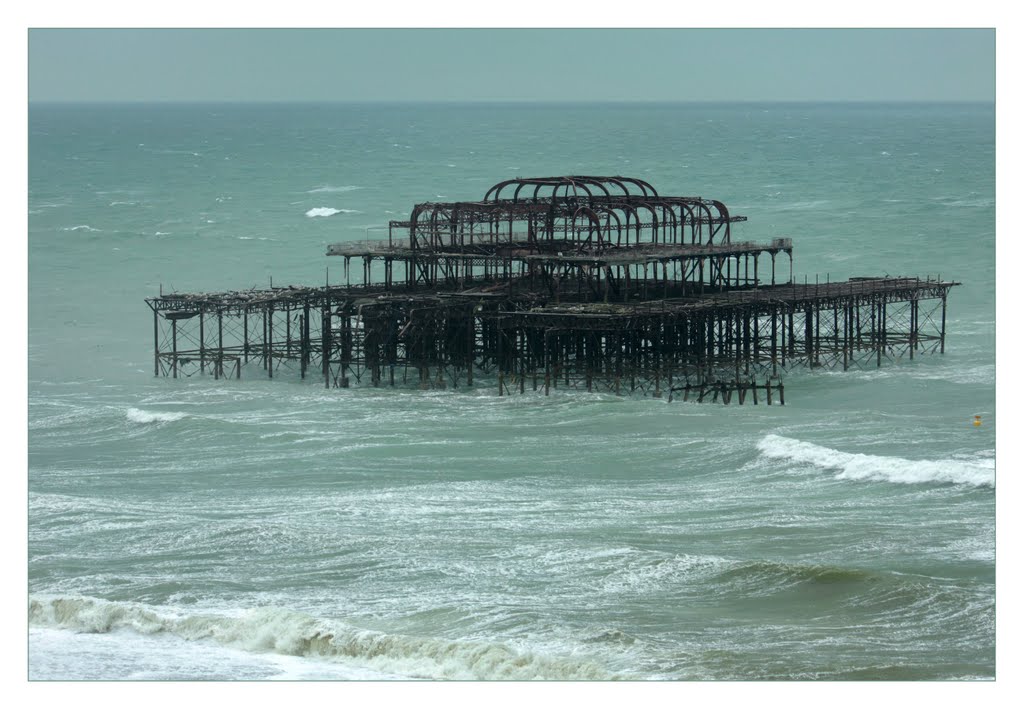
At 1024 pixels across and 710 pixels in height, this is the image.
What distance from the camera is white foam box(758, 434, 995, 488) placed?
46.8 m

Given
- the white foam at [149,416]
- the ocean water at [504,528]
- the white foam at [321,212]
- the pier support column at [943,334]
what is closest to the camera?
the ocean water at [504,528]

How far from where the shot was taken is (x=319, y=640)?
34469mm

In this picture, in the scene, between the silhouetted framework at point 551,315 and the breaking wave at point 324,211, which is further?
the breaking wave at point 324,211

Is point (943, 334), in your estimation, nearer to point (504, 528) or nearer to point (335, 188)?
point (504, 528)

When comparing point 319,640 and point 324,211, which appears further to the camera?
point 324,211

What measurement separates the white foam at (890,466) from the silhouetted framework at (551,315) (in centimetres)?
922

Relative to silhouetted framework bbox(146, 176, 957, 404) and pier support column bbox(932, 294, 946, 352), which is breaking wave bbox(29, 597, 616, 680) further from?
pier support column bbox(932, 294, 946, 352)

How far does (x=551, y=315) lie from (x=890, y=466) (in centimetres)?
1603

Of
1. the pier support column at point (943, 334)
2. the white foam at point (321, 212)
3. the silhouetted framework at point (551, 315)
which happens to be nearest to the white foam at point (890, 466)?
the silhouetted framework at point (551, 315)

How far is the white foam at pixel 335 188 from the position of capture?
164875mm

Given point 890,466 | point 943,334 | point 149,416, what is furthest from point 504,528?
point 943,334

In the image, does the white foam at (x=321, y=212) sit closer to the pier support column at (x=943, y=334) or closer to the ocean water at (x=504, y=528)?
the ocean water at (x=504, y=528)

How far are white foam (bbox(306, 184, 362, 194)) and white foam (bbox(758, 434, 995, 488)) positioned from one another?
383 ft

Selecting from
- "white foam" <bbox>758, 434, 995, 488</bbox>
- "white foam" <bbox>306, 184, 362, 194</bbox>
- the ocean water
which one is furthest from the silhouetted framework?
"white foam" <bbox>306, 184, 362, 194</bbox>
